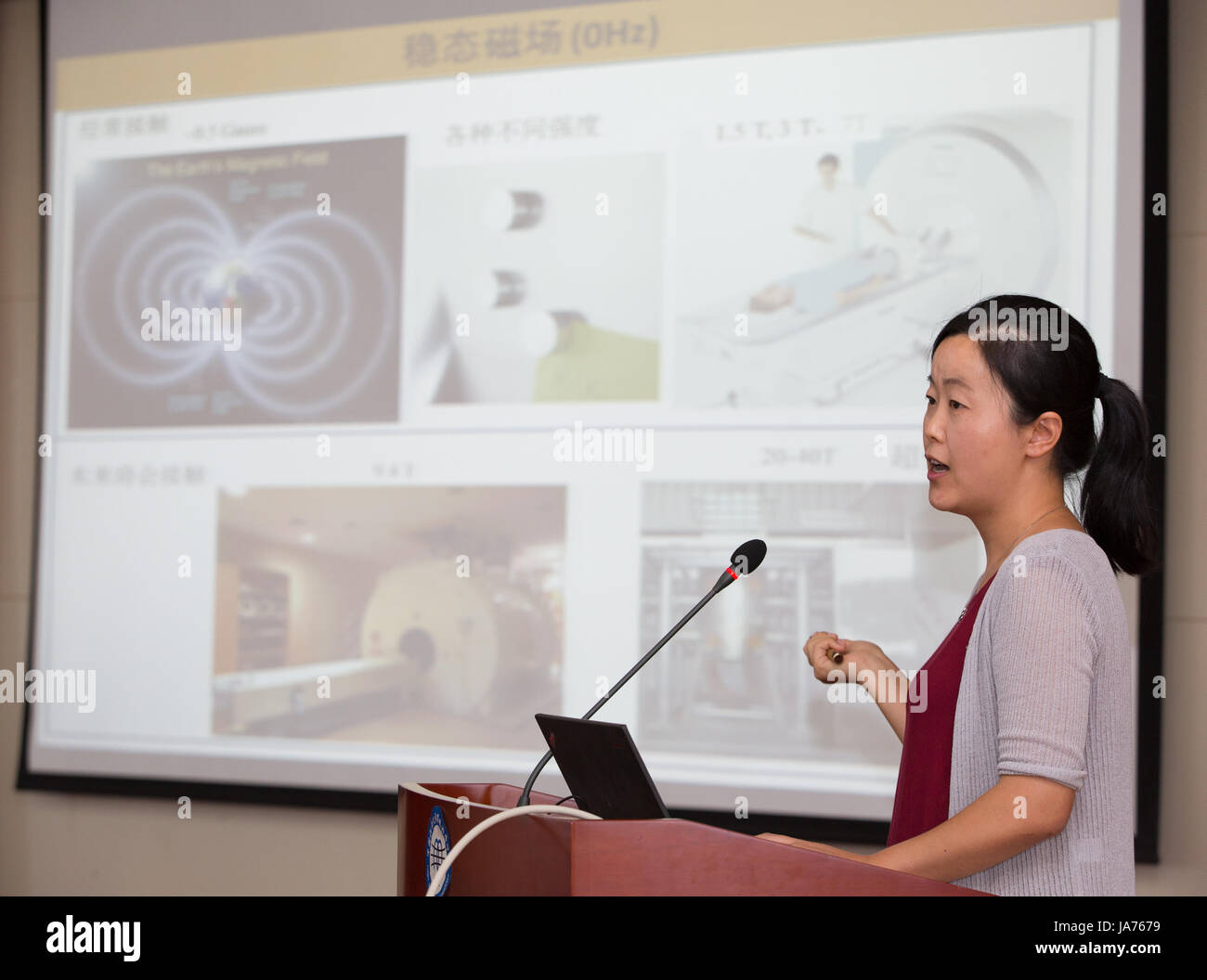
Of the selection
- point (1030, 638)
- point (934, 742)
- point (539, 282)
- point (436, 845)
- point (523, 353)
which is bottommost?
point (436, 845)

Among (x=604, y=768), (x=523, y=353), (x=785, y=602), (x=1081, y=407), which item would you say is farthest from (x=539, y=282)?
(x=604, y=768)

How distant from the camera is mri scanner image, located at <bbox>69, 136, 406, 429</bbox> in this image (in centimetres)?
298

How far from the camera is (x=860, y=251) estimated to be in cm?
266

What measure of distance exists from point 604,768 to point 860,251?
1.86 metres

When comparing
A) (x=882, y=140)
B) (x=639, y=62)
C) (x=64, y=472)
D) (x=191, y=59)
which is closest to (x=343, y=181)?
(x=191, y=59)

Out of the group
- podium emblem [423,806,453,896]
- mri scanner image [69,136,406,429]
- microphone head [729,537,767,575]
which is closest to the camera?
podium emblem [423,806,453,896]

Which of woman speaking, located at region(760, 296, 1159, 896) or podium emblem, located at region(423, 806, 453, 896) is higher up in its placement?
woman speaking, located at region(760, 296, 1159, 896)

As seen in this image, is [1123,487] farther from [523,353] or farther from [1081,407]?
[523,353]

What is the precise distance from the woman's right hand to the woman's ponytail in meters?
0.36

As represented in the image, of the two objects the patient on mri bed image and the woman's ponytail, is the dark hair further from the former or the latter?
the patient on mri bed image

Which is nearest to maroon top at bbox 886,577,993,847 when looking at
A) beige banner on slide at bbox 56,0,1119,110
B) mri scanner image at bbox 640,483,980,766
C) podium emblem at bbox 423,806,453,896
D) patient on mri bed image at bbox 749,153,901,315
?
podium emblem at bbox 423,806,453,896
